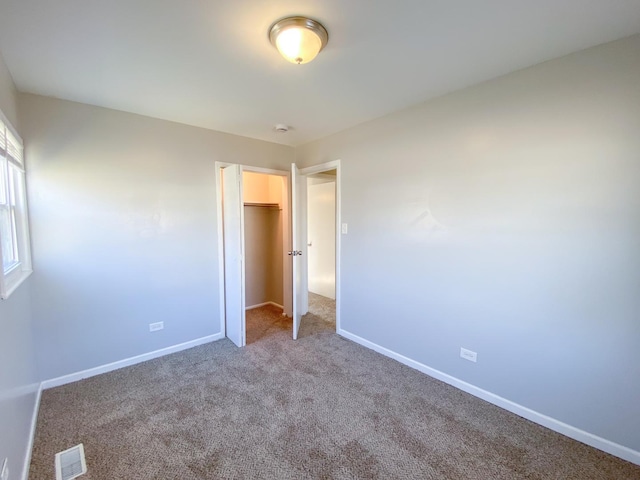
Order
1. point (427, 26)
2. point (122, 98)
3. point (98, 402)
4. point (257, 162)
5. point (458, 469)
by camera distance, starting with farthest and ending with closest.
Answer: point (257, 162), point (122, 98), point (98, 402), point (458, 469), point (427, 26)

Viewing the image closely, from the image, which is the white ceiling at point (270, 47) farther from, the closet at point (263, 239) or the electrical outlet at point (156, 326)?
the electrical outlet at point (156, 326)

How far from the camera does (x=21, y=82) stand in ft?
6.91

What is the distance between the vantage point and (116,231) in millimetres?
2705

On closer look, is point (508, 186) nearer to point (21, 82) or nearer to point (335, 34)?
point (335, 34)

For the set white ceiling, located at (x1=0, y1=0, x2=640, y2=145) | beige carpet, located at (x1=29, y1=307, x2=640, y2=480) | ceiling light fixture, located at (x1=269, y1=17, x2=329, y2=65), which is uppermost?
white ceiling, located at (x1=0, y1=0, x2=640, y2=145)

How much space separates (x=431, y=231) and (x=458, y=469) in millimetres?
1701

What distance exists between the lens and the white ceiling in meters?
1.42

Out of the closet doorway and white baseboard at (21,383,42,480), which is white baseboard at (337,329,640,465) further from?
white baseboard at (21,383,42,480)

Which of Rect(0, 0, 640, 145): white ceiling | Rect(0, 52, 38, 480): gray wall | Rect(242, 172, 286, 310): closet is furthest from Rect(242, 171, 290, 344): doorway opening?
Rect(0, 52, 38, 480): gray wall

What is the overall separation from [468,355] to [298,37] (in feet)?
8.58

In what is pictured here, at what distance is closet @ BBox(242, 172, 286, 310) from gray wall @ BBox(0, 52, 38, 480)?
8.58 ft

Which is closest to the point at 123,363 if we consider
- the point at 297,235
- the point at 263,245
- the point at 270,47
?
the point at 297,235

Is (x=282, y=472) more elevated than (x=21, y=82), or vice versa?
(x=21, y=82)

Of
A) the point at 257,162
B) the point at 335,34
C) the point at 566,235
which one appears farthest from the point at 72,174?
the point at 566,235
